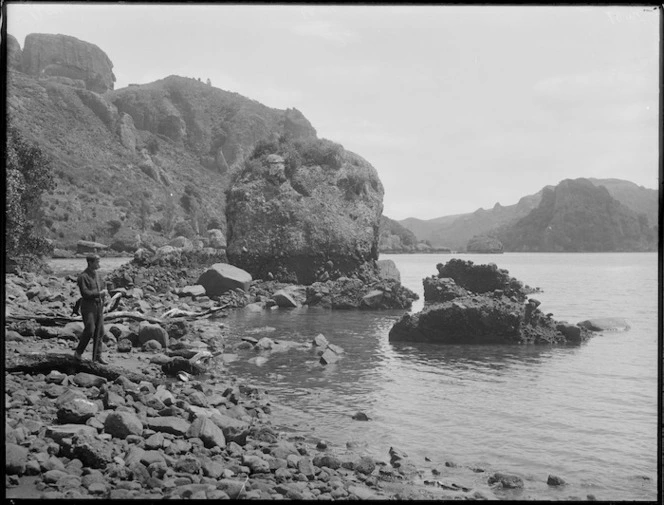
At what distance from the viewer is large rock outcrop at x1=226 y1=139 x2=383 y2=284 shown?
44.1 m

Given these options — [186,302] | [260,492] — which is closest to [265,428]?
[260,492]

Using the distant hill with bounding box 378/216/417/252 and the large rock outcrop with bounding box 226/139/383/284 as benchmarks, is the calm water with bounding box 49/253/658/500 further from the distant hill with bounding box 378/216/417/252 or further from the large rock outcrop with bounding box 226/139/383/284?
the distant hill with bounding box 378/216/417/252

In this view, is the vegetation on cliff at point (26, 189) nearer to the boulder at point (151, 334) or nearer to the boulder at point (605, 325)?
the boulder at point (151, 334)

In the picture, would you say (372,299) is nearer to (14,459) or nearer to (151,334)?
(151,334)

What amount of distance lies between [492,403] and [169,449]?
8683 mm

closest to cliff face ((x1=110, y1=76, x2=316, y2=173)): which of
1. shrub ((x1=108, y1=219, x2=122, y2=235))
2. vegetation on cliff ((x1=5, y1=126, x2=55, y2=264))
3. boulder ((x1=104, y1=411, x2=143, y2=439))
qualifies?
shrub ((x1=108, y1=219, x2=122, y2=235))

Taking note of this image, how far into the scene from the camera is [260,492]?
757cm

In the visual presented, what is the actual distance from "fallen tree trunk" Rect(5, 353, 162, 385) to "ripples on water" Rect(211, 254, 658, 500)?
3.85 metres

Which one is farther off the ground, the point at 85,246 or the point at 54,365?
the point at 85,246

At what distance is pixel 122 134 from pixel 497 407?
3943 inches

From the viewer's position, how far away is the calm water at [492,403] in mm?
10211

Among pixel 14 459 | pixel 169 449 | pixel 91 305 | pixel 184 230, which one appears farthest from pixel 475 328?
pixel 184 230

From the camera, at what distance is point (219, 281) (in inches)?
1446

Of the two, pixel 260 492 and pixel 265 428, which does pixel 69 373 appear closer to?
pixel 265 428
